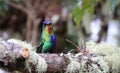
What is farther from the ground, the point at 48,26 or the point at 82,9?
the point at 82,9

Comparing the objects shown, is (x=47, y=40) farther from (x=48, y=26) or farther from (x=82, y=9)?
(x=82, y=9)

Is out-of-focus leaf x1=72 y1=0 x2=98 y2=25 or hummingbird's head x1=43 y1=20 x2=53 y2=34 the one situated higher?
out-of-focus leaf x1=72 y1=0 x2=98 y2=25

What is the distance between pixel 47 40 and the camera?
238cm

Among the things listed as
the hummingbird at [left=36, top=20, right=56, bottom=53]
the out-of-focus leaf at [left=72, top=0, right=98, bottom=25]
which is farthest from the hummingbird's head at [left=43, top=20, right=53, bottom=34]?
the out-of-focus leaf at [left=72, top=0, right=98, bottom=25]

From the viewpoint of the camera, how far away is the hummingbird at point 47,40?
234cm

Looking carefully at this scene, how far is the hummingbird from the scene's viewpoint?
7.69 feet

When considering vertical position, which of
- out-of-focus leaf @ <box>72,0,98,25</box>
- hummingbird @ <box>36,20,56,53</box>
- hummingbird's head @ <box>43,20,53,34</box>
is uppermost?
out-of-focus leaf @ <box>72,0,98,25</box>

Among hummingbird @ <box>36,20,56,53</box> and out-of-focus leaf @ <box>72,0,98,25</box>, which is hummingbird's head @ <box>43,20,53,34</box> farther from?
out-of-focus leaf @ <box>72,0,98,25</box>

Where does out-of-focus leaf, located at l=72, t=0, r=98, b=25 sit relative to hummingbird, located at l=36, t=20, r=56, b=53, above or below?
above

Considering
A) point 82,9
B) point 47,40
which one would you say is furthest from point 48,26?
point 82,9

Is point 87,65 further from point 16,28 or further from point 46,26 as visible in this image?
point 16,28

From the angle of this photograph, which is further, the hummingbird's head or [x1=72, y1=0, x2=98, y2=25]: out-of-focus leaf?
[x1=72, y1=0, x2=98, y2=25]: out-of-focus leaf

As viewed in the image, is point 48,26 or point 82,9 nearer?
point 48,26

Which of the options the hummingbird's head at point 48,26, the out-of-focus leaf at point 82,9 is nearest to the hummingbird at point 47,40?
the hummingbird's head at point 48,26
